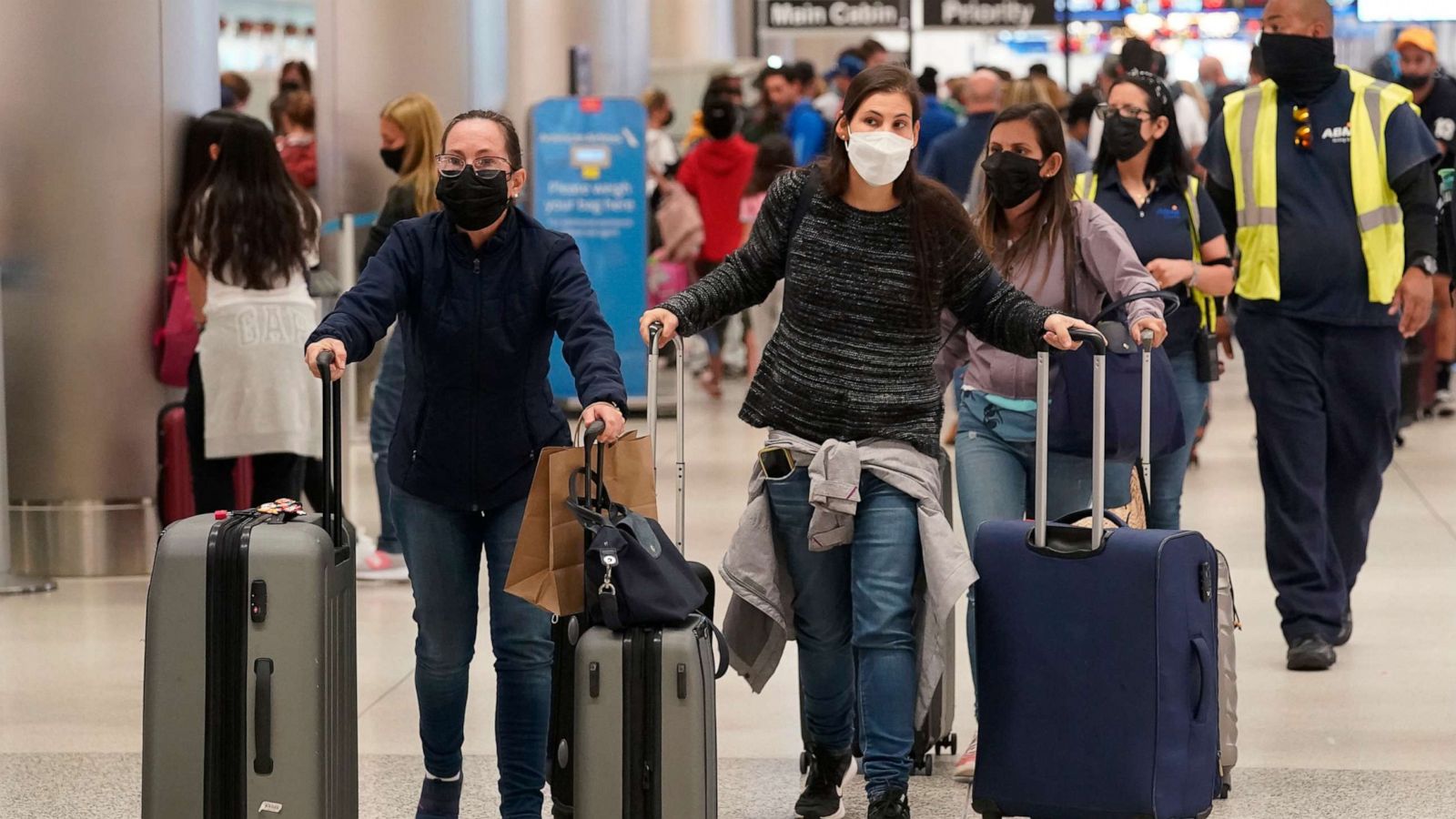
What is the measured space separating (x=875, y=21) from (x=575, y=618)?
17829 mm

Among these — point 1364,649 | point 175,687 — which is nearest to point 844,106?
point 175,687

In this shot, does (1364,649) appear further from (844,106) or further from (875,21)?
(875,21)

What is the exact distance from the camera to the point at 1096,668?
4.23 metres

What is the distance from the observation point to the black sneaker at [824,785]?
15.6 ft

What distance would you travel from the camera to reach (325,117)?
35.5 feet

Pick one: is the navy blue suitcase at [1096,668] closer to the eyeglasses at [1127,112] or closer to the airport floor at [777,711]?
the airport floor at [777,711]

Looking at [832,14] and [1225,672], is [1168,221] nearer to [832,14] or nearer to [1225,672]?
[1225,672]

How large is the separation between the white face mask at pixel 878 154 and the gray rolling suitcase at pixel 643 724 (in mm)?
1127

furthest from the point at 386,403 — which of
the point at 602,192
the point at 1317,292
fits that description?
the point at 602,192

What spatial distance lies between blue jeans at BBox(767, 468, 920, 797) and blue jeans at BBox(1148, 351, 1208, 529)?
1122mm

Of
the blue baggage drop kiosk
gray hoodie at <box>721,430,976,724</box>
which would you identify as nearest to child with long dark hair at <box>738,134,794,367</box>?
the blue baggage drop kiosk

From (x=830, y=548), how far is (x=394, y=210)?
3.45 metres

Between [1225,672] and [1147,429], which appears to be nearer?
[1225,672]

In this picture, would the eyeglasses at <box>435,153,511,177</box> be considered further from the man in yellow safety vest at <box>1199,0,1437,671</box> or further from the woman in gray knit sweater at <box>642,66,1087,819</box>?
the man in yellow safety vest at <box>1199,0,1437,671</box>
